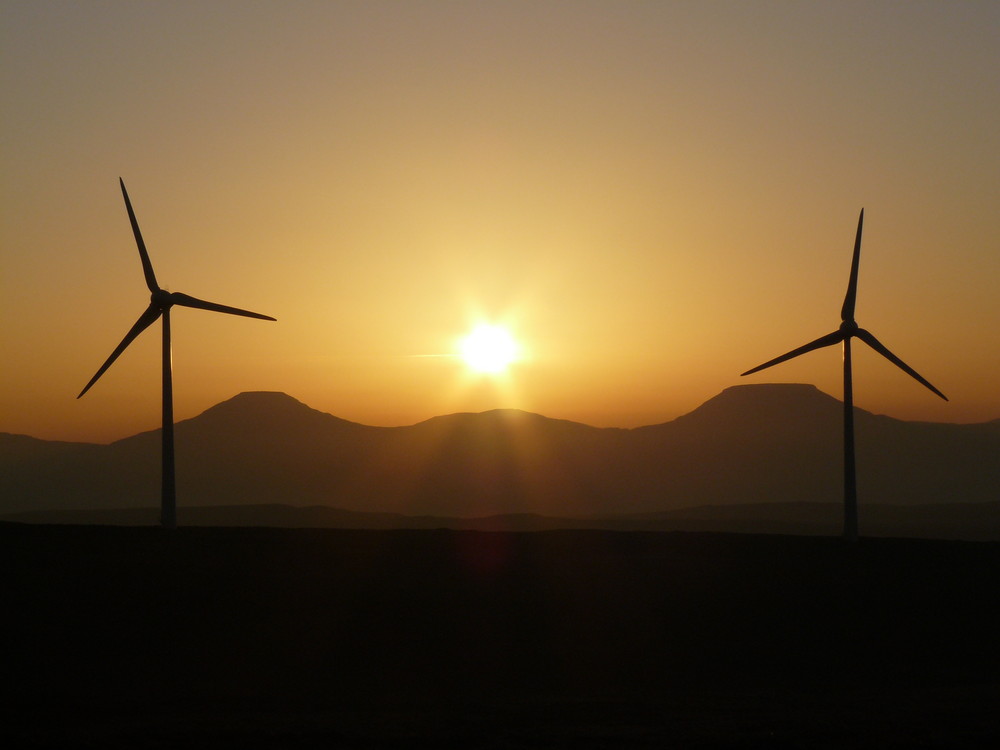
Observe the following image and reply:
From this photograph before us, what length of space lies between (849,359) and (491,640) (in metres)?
26.5

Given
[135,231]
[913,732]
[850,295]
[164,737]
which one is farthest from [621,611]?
[135,231]

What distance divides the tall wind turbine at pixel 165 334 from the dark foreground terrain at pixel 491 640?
73.9 inches

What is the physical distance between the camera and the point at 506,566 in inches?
1702

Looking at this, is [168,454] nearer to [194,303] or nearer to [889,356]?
[194,303]

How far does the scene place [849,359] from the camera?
53.6m

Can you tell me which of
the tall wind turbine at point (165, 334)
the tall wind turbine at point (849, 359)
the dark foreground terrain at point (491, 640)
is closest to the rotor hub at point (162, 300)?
the tall wind turbine at point (165, 334)

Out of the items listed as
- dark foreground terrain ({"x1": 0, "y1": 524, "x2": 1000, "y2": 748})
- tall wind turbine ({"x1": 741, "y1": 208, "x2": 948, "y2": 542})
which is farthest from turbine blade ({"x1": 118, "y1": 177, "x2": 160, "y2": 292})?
tall wind turbine ({"x1": 741, "y1": 208, "x2": 948, "y2": 542})

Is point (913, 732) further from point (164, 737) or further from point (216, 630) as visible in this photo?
point (216, 630)

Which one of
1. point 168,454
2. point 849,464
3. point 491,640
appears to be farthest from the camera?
point 849,464

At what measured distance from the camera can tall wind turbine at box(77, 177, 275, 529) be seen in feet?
153

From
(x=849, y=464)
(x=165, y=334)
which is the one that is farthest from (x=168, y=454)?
(x=849, y=464)

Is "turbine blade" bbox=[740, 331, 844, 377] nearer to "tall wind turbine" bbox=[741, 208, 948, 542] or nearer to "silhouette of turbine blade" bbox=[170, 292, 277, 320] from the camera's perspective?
"tall wind turbine" bbox=[741, 208, 948, 542]

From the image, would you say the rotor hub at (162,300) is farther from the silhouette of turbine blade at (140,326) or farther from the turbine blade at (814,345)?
the turbine blade at (814,345)

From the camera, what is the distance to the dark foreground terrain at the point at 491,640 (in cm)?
2267
